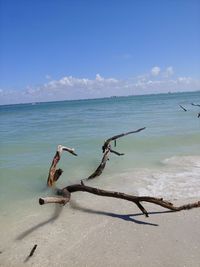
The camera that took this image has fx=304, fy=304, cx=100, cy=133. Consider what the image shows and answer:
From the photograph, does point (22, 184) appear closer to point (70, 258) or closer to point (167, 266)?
point (70, 258)

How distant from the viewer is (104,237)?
475 cm

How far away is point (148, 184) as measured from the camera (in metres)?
7.43

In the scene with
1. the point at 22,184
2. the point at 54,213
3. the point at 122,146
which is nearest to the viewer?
the point at 54,213

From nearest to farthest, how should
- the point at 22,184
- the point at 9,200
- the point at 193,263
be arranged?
the point at 193,263 → the point at 9,200 → the point at 22,184

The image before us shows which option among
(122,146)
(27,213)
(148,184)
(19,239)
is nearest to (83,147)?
(122,146)

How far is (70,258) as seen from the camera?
429 cm

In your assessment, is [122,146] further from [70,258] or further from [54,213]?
[70,258]

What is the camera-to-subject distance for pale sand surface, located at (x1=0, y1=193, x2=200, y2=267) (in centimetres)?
416

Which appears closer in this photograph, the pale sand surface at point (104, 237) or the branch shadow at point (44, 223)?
the pale sand surface at point (104, 237)

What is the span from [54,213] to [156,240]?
224cm

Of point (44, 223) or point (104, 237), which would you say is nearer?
point (104, 237)

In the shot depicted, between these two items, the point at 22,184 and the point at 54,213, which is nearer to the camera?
the point at 54,213

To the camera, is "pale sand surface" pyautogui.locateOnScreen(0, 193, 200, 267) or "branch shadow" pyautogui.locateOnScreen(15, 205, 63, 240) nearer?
"pale sand surface" pyautogui.locateOnScreen(0, 193, 200, 267)

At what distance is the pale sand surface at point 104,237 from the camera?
416cm
